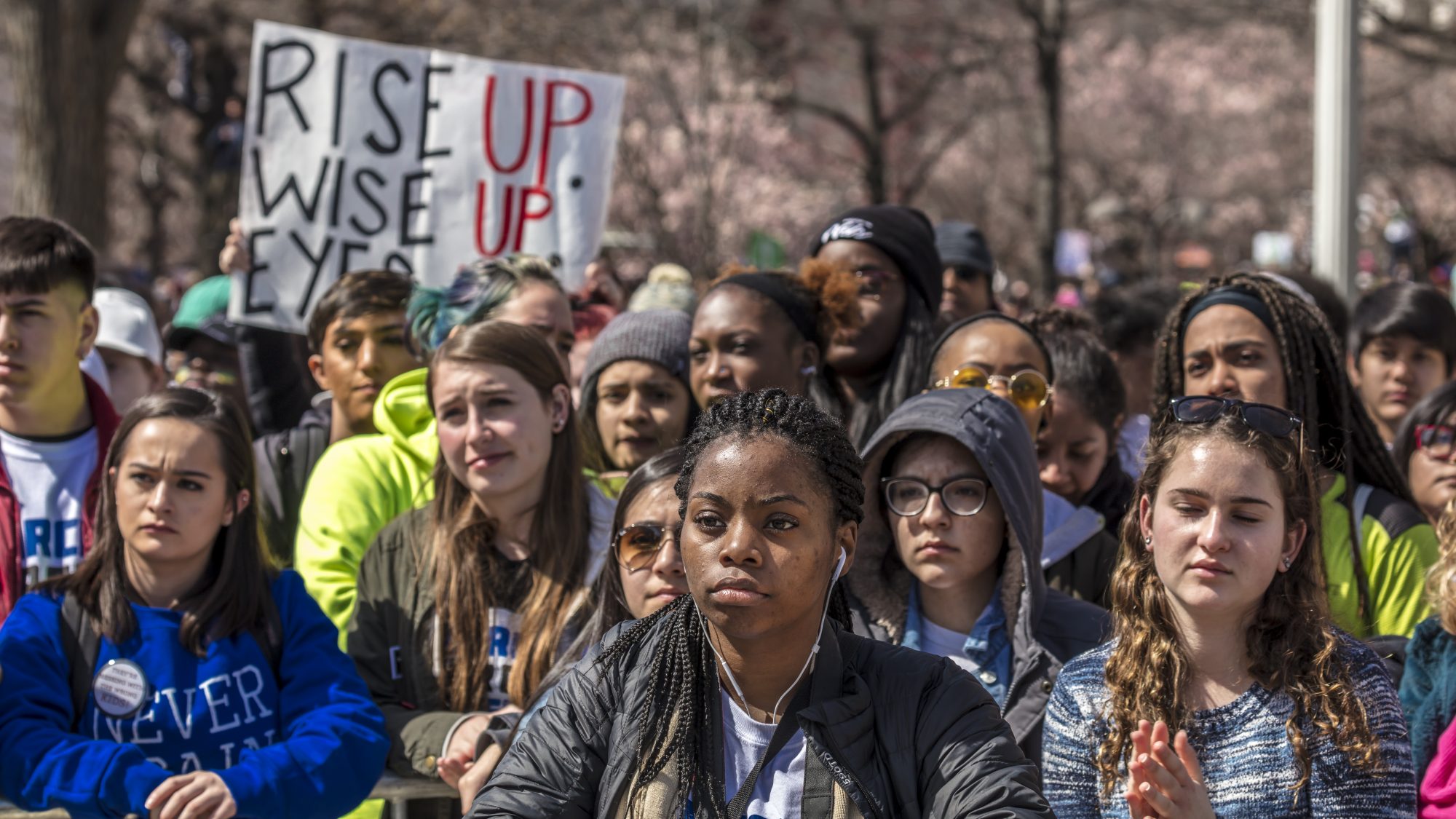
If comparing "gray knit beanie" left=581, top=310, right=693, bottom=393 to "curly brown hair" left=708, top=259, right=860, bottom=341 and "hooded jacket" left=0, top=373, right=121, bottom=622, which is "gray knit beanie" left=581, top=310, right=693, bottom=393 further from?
"hooded jacket" left=0, top=373, right=121, bottom=622

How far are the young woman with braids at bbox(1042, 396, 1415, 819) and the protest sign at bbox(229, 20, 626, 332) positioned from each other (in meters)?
4.20

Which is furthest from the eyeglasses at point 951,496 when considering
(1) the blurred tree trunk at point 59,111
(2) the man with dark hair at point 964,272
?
(1) the blurred tree trunk at point 59,111

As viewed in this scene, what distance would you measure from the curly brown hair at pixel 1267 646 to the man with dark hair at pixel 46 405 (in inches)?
103

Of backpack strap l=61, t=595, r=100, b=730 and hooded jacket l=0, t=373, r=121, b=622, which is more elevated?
hooded jacket l=0, t=373, r=121, b=622

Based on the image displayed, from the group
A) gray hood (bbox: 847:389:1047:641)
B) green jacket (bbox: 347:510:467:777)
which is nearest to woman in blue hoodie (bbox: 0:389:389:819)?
green jacket (bbox: 347:510:467:777)

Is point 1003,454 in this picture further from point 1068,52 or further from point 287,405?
point 1068,52

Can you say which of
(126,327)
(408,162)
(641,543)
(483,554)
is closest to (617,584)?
(641,543)

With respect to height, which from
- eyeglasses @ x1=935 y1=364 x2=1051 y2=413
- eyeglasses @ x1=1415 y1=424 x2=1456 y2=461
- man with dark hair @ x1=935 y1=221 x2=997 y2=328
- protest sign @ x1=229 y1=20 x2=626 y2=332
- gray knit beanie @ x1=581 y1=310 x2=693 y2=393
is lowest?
eyeglasses @ x1=1415 y1=424 x2=1456 y2=461

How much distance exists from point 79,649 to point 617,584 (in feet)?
3.91

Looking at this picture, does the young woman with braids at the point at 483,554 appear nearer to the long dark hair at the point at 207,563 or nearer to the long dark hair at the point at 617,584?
the long dark hair at the point at 617,584

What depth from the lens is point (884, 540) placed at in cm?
369

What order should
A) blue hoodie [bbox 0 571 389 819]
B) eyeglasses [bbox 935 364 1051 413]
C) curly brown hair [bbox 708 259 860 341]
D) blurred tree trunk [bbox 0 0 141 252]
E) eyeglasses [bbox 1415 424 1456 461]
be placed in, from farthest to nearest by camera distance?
1. blurred tree trunk [bbox 0 0 141 252]
2. curly brown hair [bbox 708 259 860 341]
3. eyeglasses [bbox 1415 424 1456 461]
4. eyeglasses [bbox 935 364 1051 413]
5. blue hoodie [bbox 0 571 389 819]

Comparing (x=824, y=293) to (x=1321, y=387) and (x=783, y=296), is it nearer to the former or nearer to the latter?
(x=783, y=296)

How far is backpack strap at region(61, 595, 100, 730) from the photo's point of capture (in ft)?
10.9
